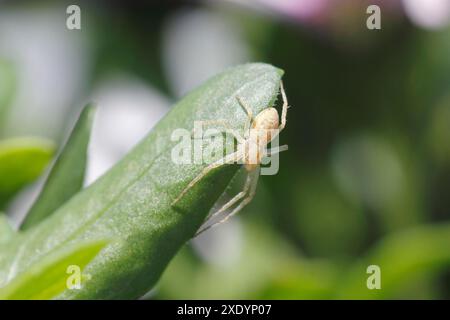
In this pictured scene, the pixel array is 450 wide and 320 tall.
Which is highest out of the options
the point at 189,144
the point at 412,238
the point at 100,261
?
the point at 189,144

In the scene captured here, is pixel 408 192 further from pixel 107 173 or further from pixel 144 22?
pixel 107 173

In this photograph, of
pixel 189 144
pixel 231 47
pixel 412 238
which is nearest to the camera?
pixel 189 144

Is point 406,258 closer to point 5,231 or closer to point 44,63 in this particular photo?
point 5,231

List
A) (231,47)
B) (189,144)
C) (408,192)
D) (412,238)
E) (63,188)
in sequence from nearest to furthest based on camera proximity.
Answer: (189,144), (63,188), (412,238), (408,192), (231,47)

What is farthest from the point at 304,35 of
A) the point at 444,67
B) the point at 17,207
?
the point at 17,207

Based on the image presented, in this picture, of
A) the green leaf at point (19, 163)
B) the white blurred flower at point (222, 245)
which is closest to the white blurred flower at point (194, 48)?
the white blurred flower at point (222, 245)

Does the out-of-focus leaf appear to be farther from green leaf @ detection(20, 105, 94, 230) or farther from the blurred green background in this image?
green leaf @ detection(20, 105, 94, 230)

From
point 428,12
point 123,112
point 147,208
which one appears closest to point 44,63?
point 123,112
